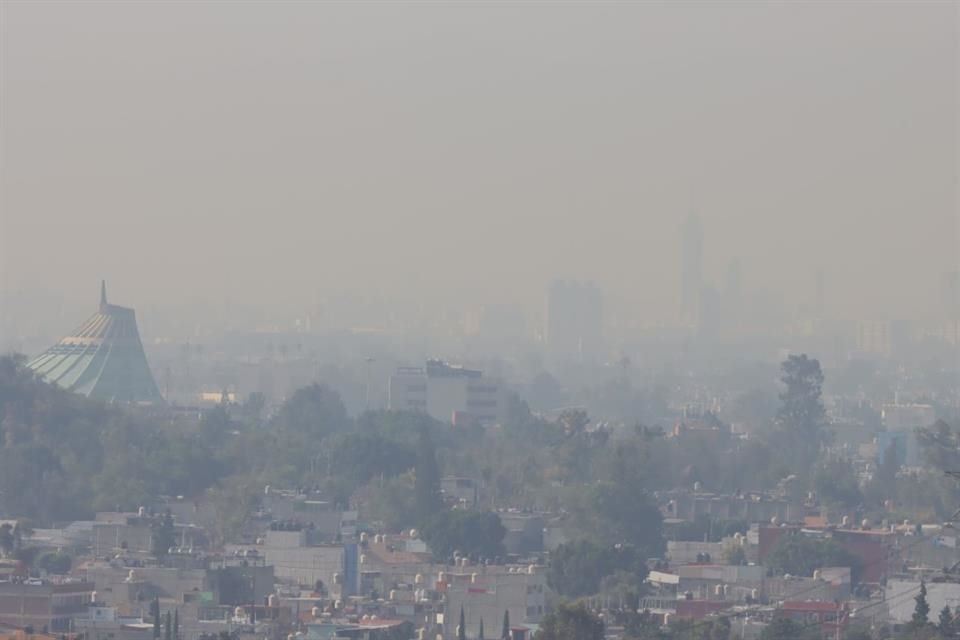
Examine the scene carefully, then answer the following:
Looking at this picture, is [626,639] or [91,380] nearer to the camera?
[626,639]

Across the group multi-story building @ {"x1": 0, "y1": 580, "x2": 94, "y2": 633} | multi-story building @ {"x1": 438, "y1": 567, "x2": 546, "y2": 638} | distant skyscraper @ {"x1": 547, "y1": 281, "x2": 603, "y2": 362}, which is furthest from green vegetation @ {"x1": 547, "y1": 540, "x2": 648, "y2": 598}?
distant skyscraper @ {"x1": 547, "y1": 281, "x2": 603, "y2": 362}

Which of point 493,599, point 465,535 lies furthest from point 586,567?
point 465,535

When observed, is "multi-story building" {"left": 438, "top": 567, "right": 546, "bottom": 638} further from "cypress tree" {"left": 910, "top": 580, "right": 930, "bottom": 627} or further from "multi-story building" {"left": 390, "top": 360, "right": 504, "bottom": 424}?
"multi-story building" {"left": 390, "top": 360, "right": 504, "bottom": 424}

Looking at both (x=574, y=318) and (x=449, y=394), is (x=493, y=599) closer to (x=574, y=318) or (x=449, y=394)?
(x=449, y=394)

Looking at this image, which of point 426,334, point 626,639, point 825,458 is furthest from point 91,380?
point 426,334

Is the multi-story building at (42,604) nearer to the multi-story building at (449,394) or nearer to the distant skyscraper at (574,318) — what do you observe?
the multi-story building at (449,394)

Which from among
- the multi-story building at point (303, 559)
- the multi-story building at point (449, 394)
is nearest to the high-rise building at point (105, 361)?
the multi-story building at point (449, 394)

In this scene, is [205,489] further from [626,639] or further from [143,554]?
[626,639]
